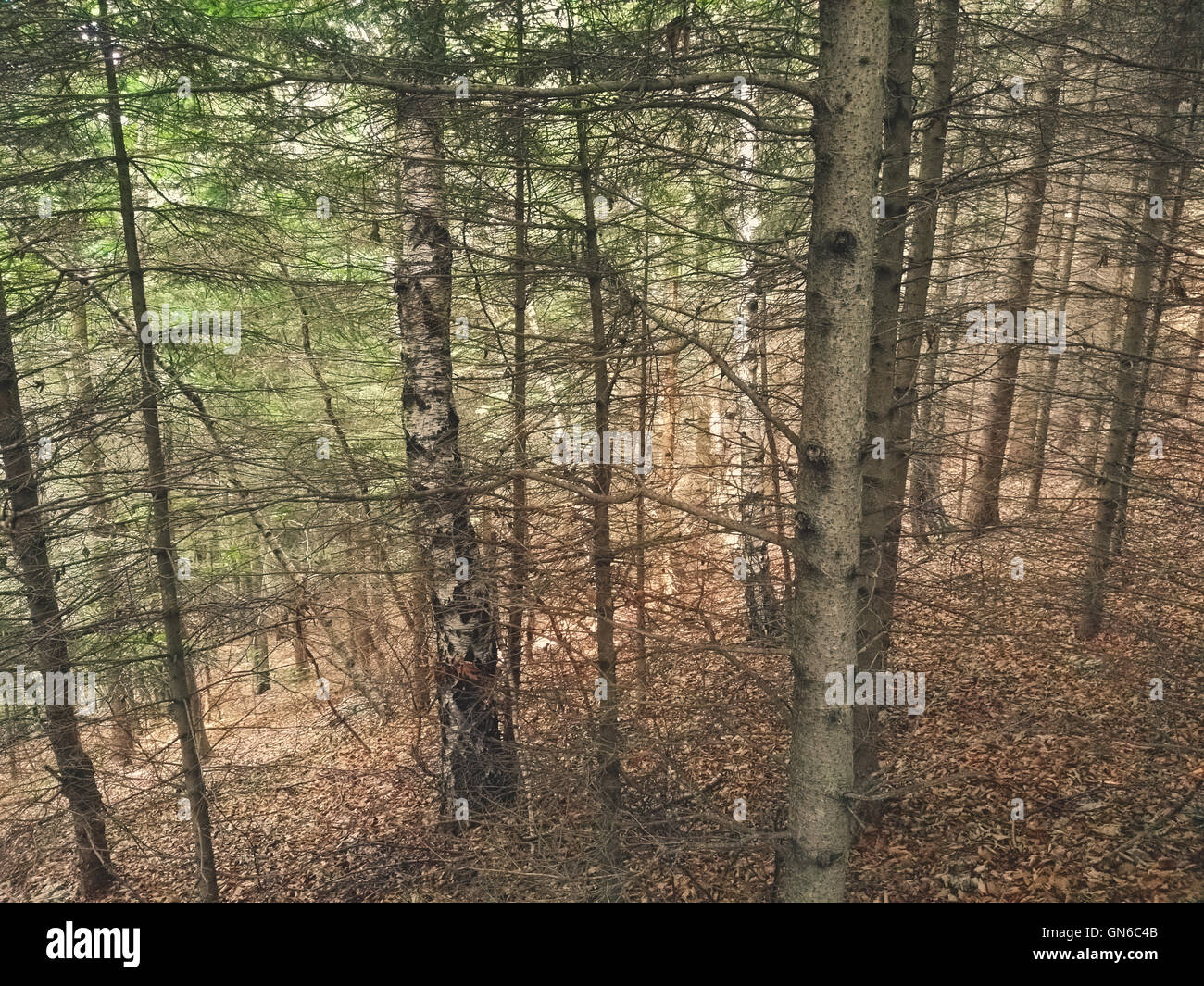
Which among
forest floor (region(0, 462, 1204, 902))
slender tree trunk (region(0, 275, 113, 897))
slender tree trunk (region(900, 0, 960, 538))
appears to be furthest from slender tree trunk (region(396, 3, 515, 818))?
slender tree trunk (region(900, 0, 960, 538))

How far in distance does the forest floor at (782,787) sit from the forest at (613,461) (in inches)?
1.9

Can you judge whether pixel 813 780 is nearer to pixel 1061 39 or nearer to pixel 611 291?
pixel 611 291

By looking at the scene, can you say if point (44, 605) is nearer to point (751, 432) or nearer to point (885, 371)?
point (885, 371)

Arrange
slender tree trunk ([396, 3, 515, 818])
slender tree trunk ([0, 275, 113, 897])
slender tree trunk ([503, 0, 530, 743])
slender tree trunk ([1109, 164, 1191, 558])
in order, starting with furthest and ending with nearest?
slender tree trunk ([0, 275, 113, 897])
slender tree trunk ([396, 3, 515, 818])
slender tree trunk ([1109, 164, 1191, 558])
slender tree trunk ([503, 0, 530, 743])

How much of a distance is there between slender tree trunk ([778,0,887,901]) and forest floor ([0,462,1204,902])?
0.37 meters

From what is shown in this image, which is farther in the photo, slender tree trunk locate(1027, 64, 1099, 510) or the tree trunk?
the tree trunk

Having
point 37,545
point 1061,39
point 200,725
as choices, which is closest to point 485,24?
point 1061,39

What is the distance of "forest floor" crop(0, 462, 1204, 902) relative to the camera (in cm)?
490

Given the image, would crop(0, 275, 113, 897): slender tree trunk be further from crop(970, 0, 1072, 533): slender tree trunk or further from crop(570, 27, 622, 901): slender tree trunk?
crop(970, 0, 1072, 533): slender tree trunk

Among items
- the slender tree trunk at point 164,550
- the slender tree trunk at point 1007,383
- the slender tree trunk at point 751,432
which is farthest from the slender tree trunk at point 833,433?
the slender tree trunk at point 164,550

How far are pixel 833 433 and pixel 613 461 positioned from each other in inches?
79.6
